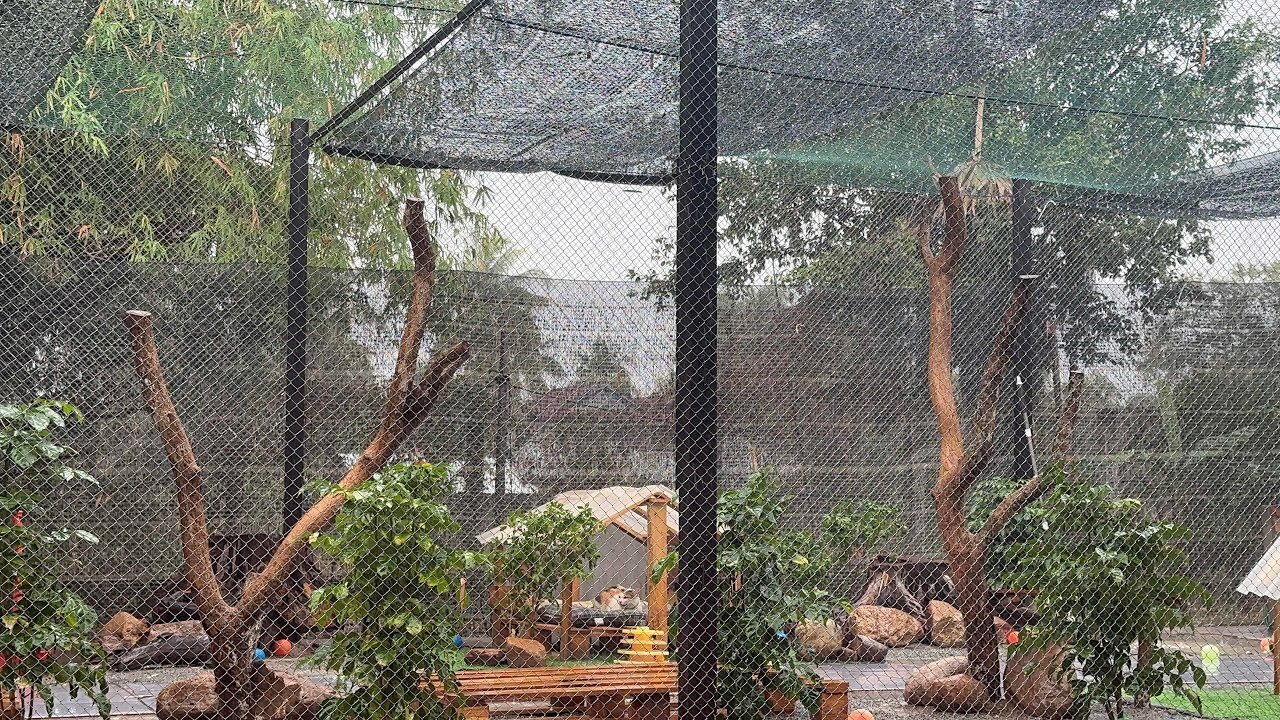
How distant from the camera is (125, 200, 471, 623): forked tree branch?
4207 mm

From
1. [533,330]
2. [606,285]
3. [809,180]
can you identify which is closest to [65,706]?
[533,330]

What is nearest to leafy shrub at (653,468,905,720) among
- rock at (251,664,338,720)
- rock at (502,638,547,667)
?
rock at (251,664,338,720)

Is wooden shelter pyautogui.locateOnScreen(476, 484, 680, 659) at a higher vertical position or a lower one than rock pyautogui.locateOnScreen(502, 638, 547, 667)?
higher

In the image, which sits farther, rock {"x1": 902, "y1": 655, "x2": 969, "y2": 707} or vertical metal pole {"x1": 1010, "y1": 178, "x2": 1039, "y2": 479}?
vertical metal pole {"x1": 1010, "y1": 178, "x2": 1039, "y2": 479}

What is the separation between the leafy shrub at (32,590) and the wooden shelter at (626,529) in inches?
78.3

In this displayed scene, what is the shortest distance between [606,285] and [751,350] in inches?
30.6

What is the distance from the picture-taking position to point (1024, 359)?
583 cm

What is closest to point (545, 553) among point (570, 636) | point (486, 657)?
point (486, 657)

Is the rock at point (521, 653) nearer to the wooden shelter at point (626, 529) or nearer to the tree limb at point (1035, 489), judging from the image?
the wooden shelter at point (626, 529)

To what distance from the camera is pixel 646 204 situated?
4598 mm

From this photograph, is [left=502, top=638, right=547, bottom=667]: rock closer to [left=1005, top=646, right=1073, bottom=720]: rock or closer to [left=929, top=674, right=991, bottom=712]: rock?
[left=929, top=674, right=991, bottom=712]: rock

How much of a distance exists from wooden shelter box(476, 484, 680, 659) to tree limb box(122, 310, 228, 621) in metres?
1.41

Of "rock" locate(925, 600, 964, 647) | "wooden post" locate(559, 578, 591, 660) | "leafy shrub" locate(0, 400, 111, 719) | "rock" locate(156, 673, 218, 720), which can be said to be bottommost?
"rock" locate(925, 600, 964, 647)

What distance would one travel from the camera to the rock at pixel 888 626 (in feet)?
28.4
